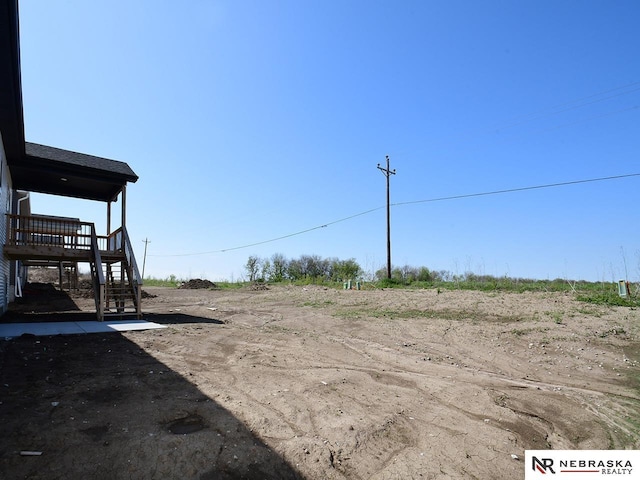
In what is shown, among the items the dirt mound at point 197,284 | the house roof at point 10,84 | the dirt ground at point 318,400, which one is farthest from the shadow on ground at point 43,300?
the dirt mound at point 197,284

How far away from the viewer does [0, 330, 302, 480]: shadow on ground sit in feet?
9.46

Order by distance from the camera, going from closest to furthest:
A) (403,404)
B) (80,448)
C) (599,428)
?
(80,448) → (599,428) → (403,404)

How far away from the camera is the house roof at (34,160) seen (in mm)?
6426

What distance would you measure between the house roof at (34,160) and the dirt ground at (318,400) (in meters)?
5.40

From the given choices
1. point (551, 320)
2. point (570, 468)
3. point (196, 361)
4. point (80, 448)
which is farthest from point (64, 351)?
point (551, 320)

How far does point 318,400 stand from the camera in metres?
Answer: 4.64

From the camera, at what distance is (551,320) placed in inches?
378

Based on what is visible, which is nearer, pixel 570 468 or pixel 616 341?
pixel 570 468

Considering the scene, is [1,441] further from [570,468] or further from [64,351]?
[570,468]

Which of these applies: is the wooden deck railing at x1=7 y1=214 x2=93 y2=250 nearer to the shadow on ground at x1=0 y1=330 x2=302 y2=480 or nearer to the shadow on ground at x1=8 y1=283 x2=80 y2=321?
the shadow on ground at x1=8 y1=283 x2=80 y2=321

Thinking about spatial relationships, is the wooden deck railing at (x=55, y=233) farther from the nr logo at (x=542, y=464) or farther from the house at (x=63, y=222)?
the nr logo at (x=542, y=464)

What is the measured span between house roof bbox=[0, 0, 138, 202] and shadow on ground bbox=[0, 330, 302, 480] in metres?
5.50

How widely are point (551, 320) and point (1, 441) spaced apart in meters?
11.0

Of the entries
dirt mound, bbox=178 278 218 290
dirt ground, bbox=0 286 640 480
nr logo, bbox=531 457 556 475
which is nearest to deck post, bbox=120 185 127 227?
dirt ground, bbox=0 286 640 480
